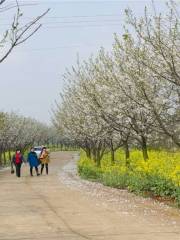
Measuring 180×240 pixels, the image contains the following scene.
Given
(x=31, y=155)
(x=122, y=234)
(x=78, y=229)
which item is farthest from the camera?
(x=31, y=155)

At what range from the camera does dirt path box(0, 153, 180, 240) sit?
1045 centimetres

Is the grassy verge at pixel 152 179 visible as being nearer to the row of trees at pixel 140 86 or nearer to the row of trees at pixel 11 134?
the row of trees at pixel 140 86

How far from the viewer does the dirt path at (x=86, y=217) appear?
Answer: 10.4 metres

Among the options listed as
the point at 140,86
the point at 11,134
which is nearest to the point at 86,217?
the point at 140,86

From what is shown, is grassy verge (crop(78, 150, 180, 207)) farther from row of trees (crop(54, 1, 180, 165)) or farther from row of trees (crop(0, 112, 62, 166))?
row of trees (crop(0, 112, 62, 166))

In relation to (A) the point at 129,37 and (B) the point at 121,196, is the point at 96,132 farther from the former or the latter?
(A) the point at 129,37

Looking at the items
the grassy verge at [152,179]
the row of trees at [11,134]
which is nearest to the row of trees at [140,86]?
Result: the grassy verge at [152,179]

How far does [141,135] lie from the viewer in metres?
19.2

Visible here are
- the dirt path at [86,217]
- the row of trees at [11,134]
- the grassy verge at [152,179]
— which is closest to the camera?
the dirt path at [86,217]

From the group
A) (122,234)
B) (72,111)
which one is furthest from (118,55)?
(72,111)

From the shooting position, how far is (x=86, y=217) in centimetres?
1282

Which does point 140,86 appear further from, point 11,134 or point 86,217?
point 11,134

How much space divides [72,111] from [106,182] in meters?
10.7

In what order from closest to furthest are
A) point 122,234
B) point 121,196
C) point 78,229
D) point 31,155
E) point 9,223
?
point 122,234
point 78,229
point 9,223
point 121,196
point 31,155
